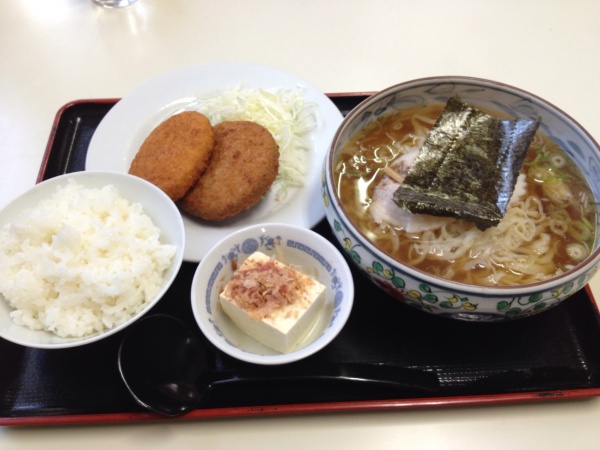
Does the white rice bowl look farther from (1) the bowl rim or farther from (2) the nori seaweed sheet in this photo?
(2) the nori seaweed sheet

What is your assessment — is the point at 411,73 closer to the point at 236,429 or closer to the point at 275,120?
the point at 275,120

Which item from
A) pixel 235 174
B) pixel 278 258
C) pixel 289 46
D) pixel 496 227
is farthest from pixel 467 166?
pixel 289 46

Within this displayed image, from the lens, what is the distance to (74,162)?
75.9 inches

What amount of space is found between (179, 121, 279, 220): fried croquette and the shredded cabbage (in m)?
0.10

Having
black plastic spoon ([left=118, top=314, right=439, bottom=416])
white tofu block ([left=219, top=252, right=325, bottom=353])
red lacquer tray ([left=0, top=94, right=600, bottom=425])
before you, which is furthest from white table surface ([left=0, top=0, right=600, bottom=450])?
white tofu block ([left=219, top=252, right=325, bottom=353])

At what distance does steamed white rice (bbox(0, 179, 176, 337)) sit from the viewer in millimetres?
1325

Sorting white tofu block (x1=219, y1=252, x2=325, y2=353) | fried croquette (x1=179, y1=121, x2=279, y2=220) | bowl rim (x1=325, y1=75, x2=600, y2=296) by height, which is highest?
bowl rim (x1=325, y1=75, x2=600, y2=296)

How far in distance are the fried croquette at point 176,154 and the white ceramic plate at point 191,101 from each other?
0.40 feet

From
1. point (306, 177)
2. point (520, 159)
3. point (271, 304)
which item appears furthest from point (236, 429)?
point (520, 159)

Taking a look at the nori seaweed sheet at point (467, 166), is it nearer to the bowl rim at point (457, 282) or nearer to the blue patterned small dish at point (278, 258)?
the bowl rim at point (457, 282)

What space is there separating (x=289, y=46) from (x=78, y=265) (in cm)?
180

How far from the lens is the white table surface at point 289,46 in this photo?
235cm

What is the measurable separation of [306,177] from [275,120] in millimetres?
327

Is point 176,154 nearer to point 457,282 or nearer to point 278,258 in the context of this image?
point 278,258
